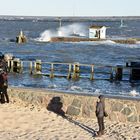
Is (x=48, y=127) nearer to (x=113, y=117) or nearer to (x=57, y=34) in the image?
(x=113, y=117)

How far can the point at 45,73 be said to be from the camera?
132 feet

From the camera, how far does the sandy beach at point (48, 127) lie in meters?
14.1

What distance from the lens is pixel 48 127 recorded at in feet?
48.9

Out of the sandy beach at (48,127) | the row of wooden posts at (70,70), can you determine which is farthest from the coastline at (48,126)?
the row of wooden posts at (70,70)

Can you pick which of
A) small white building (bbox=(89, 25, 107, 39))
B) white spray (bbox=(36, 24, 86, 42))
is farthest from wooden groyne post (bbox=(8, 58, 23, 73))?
white spray (bbox=(36, 24, 86, 42))

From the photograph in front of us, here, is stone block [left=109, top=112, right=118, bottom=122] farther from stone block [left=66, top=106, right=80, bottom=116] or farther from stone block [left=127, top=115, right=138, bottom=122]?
stone block [left=66, top=106, right=80, bottom=116]

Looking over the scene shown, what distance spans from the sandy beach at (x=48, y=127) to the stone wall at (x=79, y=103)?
26 cm

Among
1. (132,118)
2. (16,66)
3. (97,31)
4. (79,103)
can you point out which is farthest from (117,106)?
(97,31)

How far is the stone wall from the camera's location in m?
15.6

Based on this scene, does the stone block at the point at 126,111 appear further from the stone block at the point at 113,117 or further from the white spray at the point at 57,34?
Answer: the white spray at the point at 57,34

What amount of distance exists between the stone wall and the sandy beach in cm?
26

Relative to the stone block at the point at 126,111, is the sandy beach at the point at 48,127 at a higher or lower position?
lower

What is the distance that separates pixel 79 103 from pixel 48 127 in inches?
71.7

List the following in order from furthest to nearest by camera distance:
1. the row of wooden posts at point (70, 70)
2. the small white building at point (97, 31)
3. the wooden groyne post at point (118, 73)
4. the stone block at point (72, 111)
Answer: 1. the small white building at point (97, 31)
2. the row of wooden posts at point (70, 70)
3. the wooden groyne post at point (118, 73)
4. the stone block at point (72, 111)
